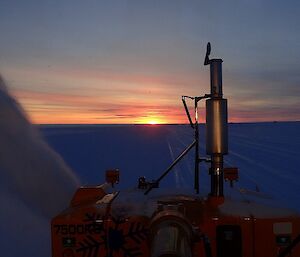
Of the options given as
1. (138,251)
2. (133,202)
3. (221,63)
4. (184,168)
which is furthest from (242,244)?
(184,168)

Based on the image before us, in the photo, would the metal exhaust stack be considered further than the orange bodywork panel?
Yes

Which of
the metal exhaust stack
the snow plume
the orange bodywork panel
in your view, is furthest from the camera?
the snow plume

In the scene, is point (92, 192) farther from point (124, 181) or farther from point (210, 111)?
point (124, 181)

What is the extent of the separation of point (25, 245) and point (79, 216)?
286 centimetres

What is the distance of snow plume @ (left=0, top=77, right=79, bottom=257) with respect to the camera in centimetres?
639

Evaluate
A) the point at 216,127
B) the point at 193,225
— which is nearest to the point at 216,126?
the point at 216,127

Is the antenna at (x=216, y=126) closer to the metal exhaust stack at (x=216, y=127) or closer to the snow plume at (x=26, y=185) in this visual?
the metal exhaust stack at (x=216, y=127)

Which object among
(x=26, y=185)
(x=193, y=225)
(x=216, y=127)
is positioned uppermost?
(x=216, y=127)

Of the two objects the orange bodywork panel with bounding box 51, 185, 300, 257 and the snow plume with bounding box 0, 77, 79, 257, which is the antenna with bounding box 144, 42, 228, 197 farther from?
the snow plume with bounding box 0, 77, 79, 257

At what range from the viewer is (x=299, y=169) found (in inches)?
645

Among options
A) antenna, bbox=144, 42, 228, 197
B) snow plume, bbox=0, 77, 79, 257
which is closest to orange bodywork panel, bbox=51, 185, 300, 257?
antenna, bbox=144, 42, 228, 197

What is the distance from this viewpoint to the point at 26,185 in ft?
28.9

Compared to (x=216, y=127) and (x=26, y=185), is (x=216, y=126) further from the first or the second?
(x=26, y=185)

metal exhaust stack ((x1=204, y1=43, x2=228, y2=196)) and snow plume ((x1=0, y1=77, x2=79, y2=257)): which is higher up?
metal exhaust stack ((x1=204, y1=43, x2=228, y2=196))
